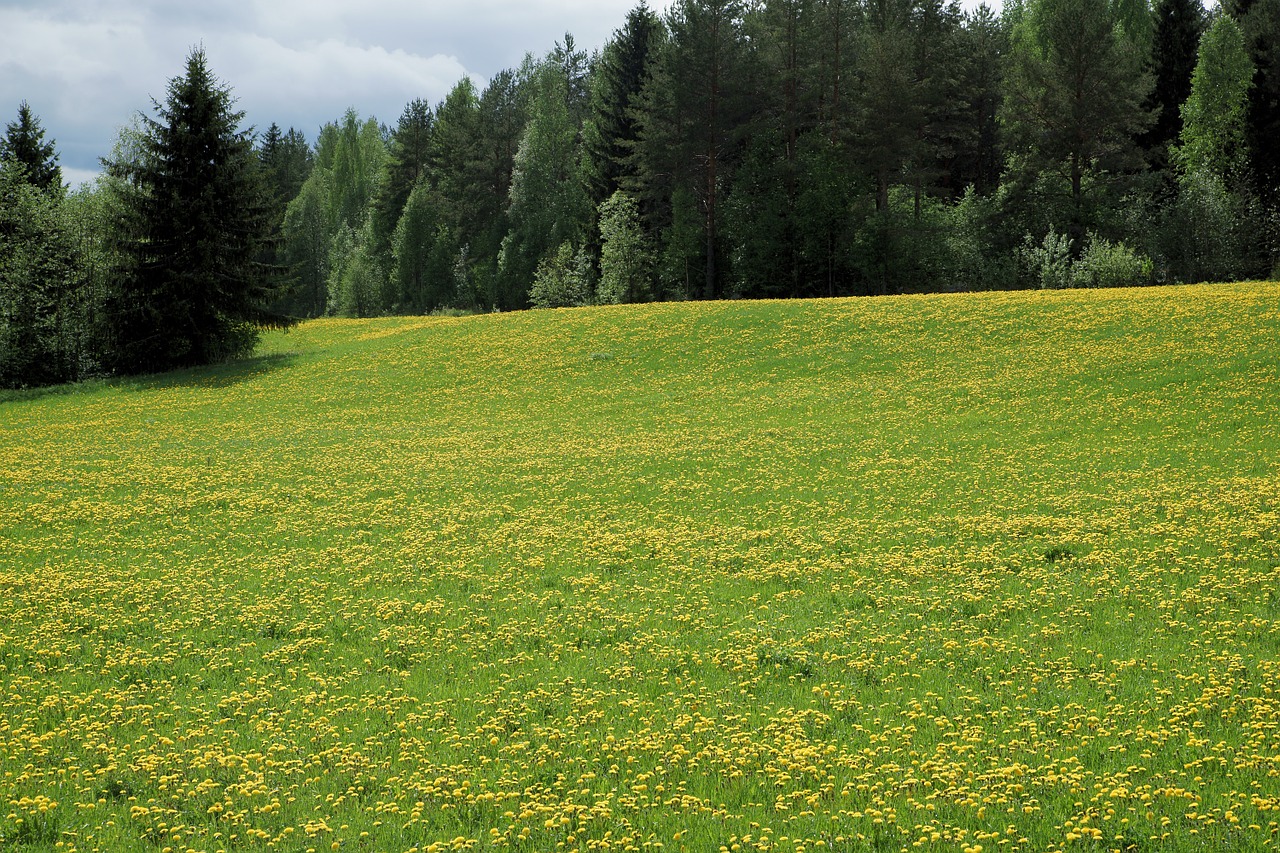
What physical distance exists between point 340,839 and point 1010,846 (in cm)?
537

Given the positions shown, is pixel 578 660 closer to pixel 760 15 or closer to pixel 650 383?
pixel 650 383

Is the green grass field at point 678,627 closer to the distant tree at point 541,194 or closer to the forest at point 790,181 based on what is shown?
the forest at point 790,181

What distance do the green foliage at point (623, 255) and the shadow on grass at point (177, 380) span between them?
31703 millimetres

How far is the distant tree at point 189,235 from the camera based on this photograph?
160 ft

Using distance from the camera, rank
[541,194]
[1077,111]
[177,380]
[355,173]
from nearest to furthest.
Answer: [177,380]
[1077,111]
[541,194]
[355,173]

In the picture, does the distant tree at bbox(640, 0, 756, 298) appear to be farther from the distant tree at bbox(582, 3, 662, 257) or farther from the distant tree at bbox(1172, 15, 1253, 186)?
the distant tree at bbox(1172, 15, 1253, 186)

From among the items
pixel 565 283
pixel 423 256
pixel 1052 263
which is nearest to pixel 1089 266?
pixel 1052 263

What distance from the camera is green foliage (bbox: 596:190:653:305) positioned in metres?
75.2

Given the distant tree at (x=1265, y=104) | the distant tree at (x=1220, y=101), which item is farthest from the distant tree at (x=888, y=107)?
the distant tree at (x=1265, y=104)

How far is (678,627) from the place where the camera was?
13.4 metres

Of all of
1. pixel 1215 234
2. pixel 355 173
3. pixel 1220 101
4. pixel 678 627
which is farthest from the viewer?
pixel 355 173

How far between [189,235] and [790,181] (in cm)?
4333

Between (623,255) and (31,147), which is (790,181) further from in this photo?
(31,147)

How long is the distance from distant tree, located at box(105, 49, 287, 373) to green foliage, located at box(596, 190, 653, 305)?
3021cm
